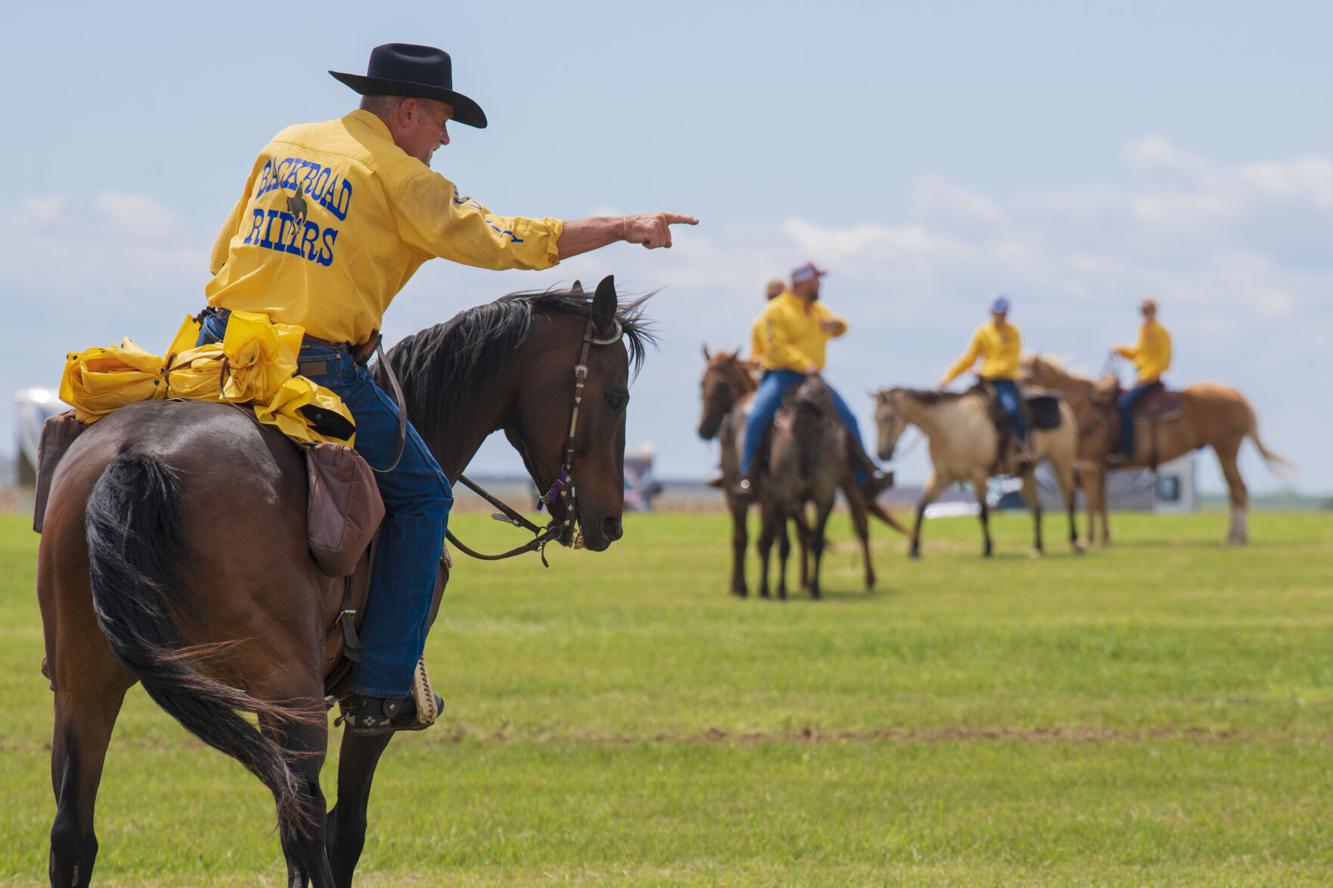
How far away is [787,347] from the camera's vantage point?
1738 centimetres

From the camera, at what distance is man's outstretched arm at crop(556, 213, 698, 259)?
5164mm

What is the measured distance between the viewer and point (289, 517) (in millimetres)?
4586

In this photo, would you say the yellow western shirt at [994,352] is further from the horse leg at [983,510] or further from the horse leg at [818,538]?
the horse leg at [818,538]

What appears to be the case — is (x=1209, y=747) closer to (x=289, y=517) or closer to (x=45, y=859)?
(x=45, y=859)

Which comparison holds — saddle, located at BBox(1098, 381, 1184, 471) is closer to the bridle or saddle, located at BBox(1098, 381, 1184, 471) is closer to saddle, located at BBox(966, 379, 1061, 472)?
saddle, located at BBox(966, 379, 1061, 472)

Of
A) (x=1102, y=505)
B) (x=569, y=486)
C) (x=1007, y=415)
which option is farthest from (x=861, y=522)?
(x=569, y=486)

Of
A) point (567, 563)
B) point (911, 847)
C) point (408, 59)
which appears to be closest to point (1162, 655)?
point (911, 847)

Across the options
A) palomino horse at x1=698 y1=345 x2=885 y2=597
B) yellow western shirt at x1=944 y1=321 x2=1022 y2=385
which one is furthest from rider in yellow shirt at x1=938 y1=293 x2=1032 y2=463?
palomino horse at x1=698 y1=345 x2=885 y2=597

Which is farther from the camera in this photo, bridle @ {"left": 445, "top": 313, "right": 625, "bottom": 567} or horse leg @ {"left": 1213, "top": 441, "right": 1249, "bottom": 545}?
horse leg @ {"left": 1213, "top": 441, "right": 1249, "bottom": 545}

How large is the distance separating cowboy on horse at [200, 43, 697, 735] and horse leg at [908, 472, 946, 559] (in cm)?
1903

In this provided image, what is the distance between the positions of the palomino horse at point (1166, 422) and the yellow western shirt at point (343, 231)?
2375 centimetres

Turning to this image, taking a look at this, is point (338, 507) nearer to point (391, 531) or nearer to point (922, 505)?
point (391, 531)

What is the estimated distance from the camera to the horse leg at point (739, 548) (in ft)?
60.3

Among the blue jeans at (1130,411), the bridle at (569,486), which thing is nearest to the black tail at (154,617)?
the bridle at (569,486)
